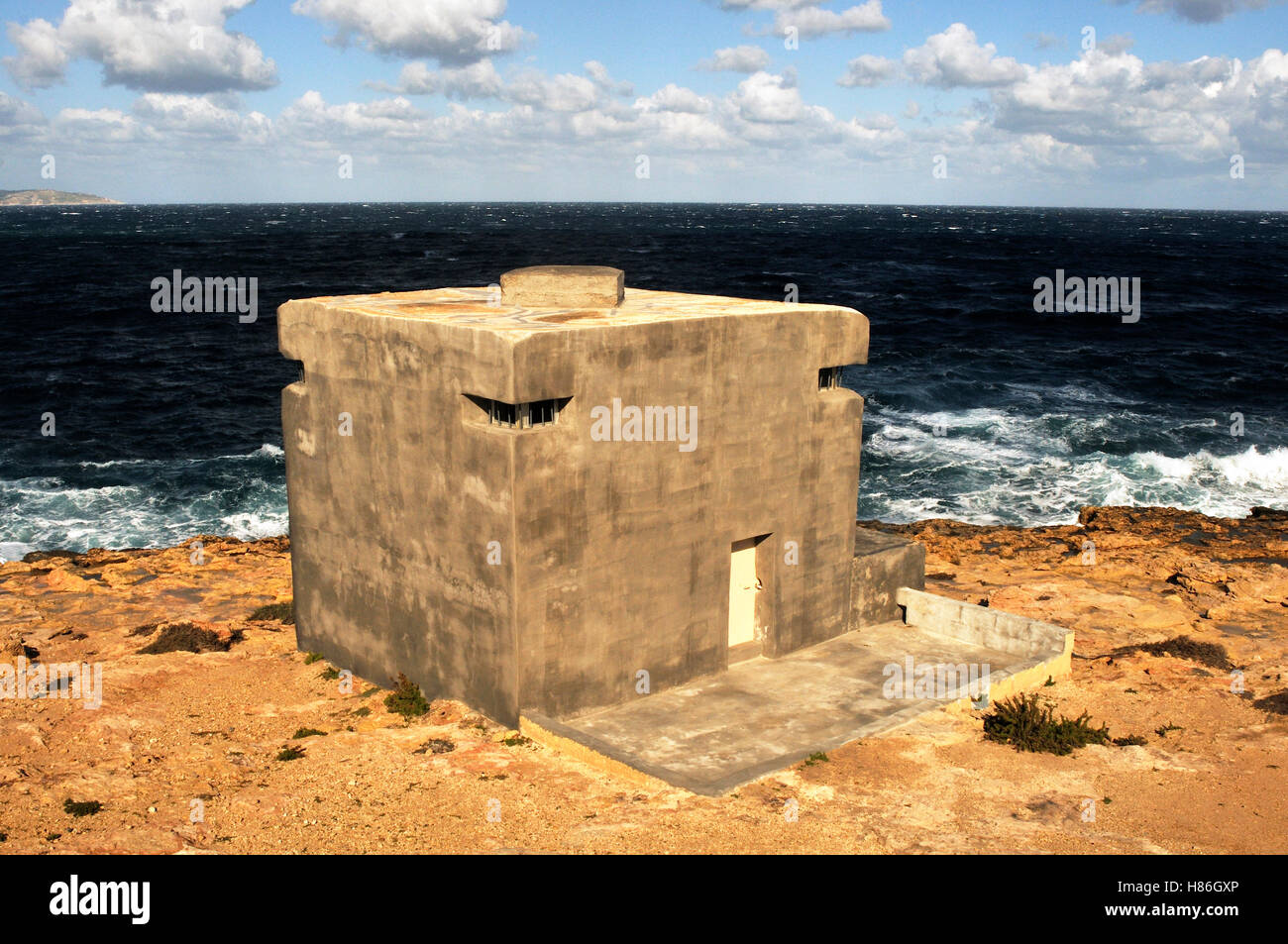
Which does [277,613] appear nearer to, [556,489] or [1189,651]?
[556,489]

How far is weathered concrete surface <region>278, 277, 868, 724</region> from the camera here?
15.7 meters

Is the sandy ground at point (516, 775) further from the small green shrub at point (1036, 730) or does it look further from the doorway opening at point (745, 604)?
the doorway opening at point (745, 604)

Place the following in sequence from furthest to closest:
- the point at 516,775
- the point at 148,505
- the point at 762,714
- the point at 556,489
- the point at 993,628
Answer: the point at 148,505, the point at 993,628, the point at 762,714, the point at 556,489, the point at 516,775

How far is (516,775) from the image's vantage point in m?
15.0

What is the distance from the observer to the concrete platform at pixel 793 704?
15367 mm

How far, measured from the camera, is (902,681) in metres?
18.3

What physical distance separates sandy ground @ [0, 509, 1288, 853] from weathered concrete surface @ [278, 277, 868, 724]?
1419 mm

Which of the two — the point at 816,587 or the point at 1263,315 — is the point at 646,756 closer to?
the point at 816,587

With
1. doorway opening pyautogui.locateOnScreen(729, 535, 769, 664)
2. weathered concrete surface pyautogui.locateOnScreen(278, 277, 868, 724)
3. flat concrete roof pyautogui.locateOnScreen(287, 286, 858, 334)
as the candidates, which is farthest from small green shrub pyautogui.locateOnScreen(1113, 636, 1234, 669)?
flat concrete roof pyautogui.locateOnScreen(287, 286, 858, 334)

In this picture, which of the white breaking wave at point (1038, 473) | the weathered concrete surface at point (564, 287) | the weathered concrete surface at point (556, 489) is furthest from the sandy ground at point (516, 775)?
the white breaking wave at point (1038, 473)

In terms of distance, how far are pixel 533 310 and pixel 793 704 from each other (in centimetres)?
709

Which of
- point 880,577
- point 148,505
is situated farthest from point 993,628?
point 148,505
